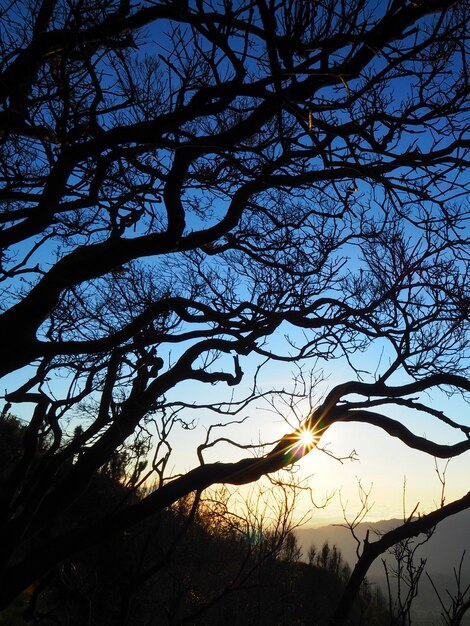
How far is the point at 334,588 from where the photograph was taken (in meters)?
28.6

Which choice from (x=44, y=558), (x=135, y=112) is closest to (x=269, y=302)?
(x=135, y=112)

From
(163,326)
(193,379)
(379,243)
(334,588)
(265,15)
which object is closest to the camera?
(265,15)

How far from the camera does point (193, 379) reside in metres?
4.94

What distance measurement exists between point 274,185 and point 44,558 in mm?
2956

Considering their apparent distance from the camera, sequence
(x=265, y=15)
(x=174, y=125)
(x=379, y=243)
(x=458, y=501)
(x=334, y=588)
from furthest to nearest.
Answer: (x=334, y=588) → (x=379, y=243) → (x=458, y=501) → (x=174, y=125) → (x=265, y=15)

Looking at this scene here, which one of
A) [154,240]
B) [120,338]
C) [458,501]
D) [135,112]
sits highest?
[135,112]

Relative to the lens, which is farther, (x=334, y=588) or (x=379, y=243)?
(x=334, y=588)

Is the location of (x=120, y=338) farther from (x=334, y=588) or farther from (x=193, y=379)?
(x=334, y=588)

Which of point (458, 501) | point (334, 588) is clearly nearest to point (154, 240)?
point (458, 501)

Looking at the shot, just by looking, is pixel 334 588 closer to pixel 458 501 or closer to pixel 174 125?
pixel 458 501

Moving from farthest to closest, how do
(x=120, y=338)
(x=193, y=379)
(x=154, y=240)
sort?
1. (x=193, y=379)
2. (x=120, y=338)
3. (x=154, y=240)

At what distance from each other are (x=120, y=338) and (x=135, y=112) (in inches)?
67.5

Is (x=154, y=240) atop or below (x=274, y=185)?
below

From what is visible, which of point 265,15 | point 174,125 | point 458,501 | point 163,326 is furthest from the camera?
point 163,326
